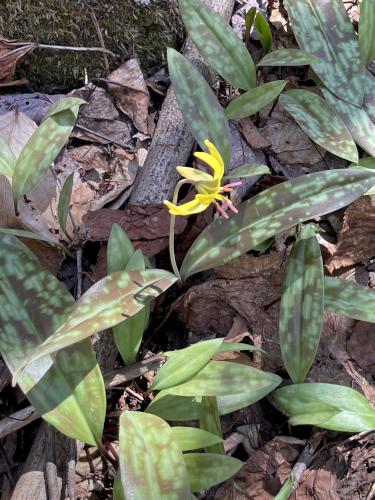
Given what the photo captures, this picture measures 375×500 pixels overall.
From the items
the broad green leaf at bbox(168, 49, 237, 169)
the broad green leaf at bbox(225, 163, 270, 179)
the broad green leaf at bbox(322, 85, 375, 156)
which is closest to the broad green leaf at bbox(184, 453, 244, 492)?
the broad green leaf at bbox(225, 163, 270, 179)

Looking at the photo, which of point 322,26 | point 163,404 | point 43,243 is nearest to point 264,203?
point 163,404

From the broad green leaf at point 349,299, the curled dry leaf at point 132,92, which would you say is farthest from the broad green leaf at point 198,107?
the broad green leaf at point 349,299

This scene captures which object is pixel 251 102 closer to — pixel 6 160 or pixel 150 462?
pixel 6 160

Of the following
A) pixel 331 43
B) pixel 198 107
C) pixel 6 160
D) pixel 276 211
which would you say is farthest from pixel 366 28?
pixel 6 160

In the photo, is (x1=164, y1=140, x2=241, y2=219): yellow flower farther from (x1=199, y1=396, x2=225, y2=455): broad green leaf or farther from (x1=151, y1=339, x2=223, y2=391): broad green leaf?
(x1=199, y1=396, x2=225, y2=455): broad green leaf

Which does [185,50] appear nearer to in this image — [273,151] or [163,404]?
[273,151]

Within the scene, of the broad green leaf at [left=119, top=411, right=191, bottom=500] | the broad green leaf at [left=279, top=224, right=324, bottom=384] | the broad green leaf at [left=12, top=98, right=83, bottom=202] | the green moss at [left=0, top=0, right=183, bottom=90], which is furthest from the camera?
the green moss at [left=0, top=0, right=183, bottom=90]

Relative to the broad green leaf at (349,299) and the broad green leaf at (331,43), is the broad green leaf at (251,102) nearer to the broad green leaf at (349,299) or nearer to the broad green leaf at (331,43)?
the broad green leaf at (331,43)
